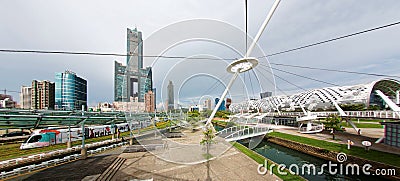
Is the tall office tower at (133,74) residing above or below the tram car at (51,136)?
above

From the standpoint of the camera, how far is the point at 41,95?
26.2 metres

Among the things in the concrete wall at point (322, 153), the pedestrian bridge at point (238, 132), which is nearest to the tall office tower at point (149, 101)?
the pedestrian bridge at point (238, 132)

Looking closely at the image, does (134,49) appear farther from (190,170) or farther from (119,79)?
(190,170)

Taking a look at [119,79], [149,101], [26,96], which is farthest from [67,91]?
[149,101]

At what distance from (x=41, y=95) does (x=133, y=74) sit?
34342 millimetres

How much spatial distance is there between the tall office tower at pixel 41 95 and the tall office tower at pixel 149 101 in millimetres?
33194

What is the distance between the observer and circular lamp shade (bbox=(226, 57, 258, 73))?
1971mm

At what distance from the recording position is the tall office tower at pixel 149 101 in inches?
123

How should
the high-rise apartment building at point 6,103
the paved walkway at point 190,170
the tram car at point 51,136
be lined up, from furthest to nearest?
the high-rise apartment building at point 6,103 < the tram car at point 51,136 < the paved walkway at point 190,170

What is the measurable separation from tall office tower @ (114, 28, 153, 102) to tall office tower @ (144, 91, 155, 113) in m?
0.07

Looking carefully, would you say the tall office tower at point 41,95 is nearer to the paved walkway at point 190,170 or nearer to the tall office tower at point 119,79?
the paved walkway at point 190,170

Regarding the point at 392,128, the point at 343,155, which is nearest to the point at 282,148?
the point at 343,155

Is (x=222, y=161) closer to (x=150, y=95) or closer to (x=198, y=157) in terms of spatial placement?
(x=198, y=157)

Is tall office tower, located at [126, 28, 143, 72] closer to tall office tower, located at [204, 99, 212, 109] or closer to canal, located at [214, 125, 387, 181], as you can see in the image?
tall office tower, located at [204, 99, 212, 109]
